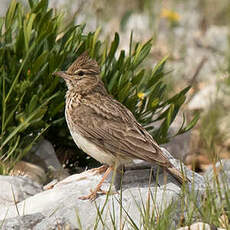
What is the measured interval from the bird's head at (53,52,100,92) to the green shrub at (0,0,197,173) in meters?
0.25

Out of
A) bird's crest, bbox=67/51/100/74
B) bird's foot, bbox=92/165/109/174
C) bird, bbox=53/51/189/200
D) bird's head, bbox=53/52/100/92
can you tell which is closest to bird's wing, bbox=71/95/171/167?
bird, bbox=53/51/189/200

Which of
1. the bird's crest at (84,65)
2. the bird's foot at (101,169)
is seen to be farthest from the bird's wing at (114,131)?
the bird's foot at (101,169)

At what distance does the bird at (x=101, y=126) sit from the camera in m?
5.30

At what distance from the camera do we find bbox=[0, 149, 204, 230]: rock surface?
14.8 ft

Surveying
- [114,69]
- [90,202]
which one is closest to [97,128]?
[90,202]

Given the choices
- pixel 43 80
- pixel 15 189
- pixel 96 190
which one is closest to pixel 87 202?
pixel 96 190

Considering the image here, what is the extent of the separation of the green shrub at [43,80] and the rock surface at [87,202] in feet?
2.46

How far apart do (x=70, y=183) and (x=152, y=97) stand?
55.9 inches

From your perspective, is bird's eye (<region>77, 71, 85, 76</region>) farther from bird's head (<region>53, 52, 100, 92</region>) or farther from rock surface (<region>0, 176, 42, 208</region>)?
rock surface (<region>0, 176, 42, 208</region>)

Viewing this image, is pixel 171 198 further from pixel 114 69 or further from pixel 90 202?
pixel 114 69

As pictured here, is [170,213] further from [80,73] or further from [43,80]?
[43,80]

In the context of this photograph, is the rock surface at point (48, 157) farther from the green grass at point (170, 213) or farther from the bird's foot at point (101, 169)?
the green grass at point (170, 213)

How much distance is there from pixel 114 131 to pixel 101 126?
0.14 metres

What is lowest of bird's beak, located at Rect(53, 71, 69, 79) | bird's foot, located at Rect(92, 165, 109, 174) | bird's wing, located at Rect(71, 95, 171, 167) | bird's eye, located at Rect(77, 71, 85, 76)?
bird's foot, located at Rect(92, 165, 109, 174)
